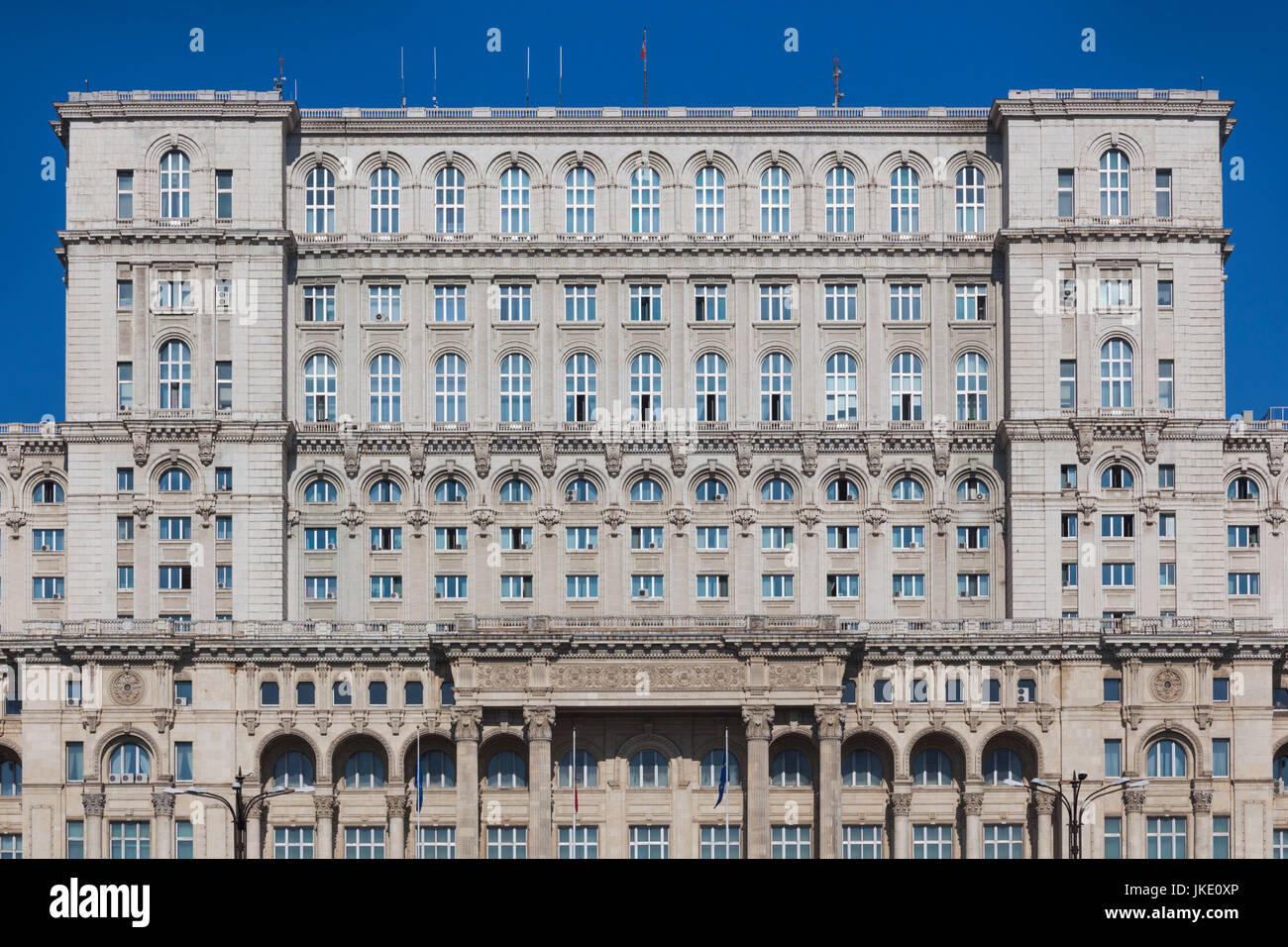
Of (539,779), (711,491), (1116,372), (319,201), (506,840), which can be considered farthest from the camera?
(319,201)

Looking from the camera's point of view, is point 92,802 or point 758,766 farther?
point 92,802

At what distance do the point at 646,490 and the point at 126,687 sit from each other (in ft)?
104

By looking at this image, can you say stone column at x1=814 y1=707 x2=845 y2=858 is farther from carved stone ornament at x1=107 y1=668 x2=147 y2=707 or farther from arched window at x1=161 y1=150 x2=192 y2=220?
arched window at x1=161 y1=150 x2=192 y2=220

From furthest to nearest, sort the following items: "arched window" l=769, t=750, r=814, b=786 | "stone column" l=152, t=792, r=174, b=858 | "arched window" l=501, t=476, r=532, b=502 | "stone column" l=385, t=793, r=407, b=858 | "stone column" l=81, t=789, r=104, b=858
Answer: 1. "arched window" l=501, t=476, r=532, b=502
2. "arched window" l=769, t=750, r=814, b=786
3. "stone column" l=385, t=793, r=407, b=858
4. "stone column" l=152, t=792, r=174, b=858
5. "stone column" l=81, t=789, r=104, b=858

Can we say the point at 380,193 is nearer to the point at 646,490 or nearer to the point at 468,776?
the point at 646,490

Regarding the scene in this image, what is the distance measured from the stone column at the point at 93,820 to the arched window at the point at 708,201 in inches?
1879

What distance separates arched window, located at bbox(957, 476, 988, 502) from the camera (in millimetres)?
126562

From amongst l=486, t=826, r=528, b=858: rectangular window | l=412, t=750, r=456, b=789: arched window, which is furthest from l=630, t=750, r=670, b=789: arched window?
l=412, t=750, r=456, b=789: arched window

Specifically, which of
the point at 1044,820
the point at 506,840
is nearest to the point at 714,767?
the point at 506,840

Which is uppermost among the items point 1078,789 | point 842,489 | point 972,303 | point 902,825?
point 972,303

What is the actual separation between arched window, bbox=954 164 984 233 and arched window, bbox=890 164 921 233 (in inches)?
95.3

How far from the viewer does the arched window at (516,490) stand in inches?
4988

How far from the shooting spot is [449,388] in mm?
127375

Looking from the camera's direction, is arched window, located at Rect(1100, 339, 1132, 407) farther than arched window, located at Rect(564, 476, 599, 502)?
No
